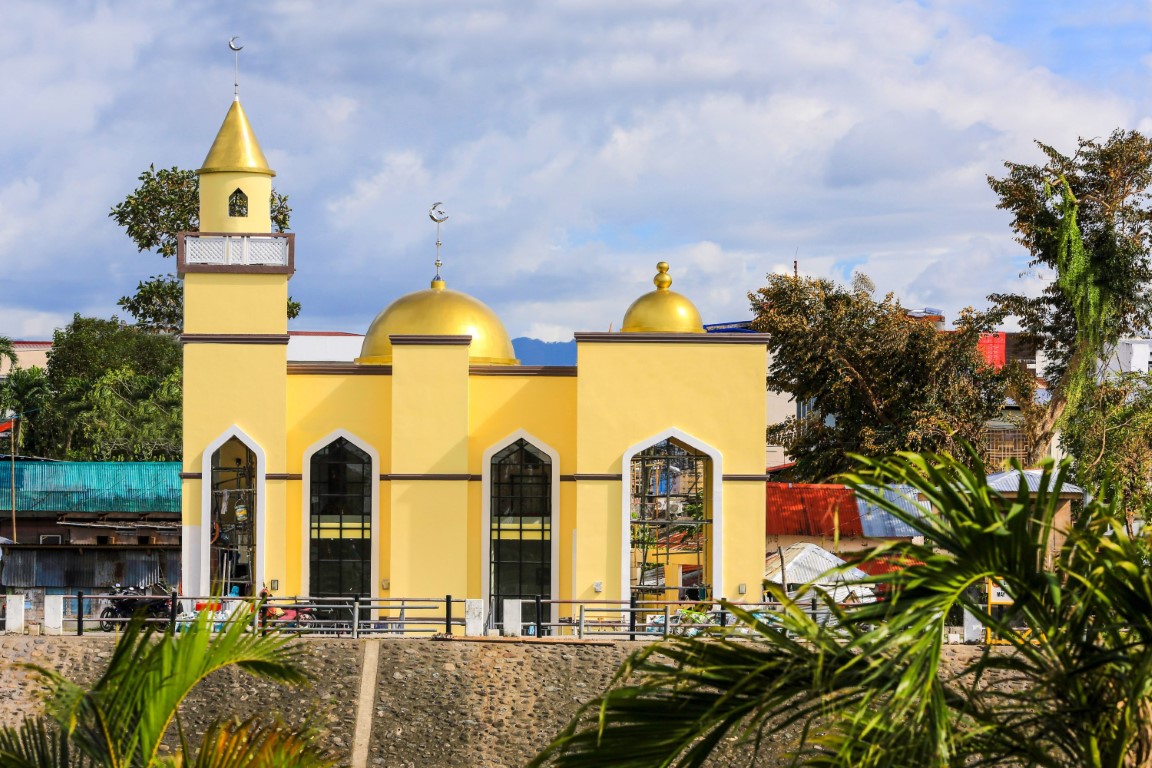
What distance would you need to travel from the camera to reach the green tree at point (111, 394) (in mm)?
44000

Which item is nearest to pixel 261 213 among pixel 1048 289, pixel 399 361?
pixel 399 361

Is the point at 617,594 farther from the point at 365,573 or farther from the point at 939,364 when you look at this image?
the point at 939,364

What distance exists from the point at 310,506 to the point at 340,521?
54 cm

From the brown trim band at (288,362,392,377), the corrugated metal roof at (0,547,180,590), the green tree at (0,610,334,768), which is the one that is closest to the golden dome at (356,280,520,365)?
the brown trim band at (288,362,392,377)

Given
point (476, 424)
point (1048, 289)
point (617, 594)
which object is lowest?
point (617, 594)

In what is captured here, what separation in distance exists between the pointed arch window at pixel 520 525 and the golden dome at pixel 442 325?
229cm

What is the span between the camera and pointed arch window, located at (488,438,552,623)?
23359 millimetres

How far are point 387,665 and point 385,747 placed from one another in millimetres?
1586

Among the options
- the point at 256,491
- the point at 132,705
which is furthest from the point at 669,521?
the point at 132,705

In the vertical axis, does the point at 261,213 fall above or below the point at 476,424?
above

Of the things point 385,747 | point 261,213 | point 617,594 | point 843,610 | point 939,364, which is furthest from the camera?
point 939,364

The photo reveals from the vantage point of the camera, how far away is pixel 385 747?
60.1 feet

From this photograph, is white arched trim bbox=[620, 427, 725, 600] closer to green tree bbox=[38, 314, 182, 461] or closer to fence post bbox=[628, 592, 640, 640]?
fence post bbox=[628, 592, 640, 640]

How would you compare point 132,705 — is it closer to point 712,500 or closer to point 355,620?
point 355,620
